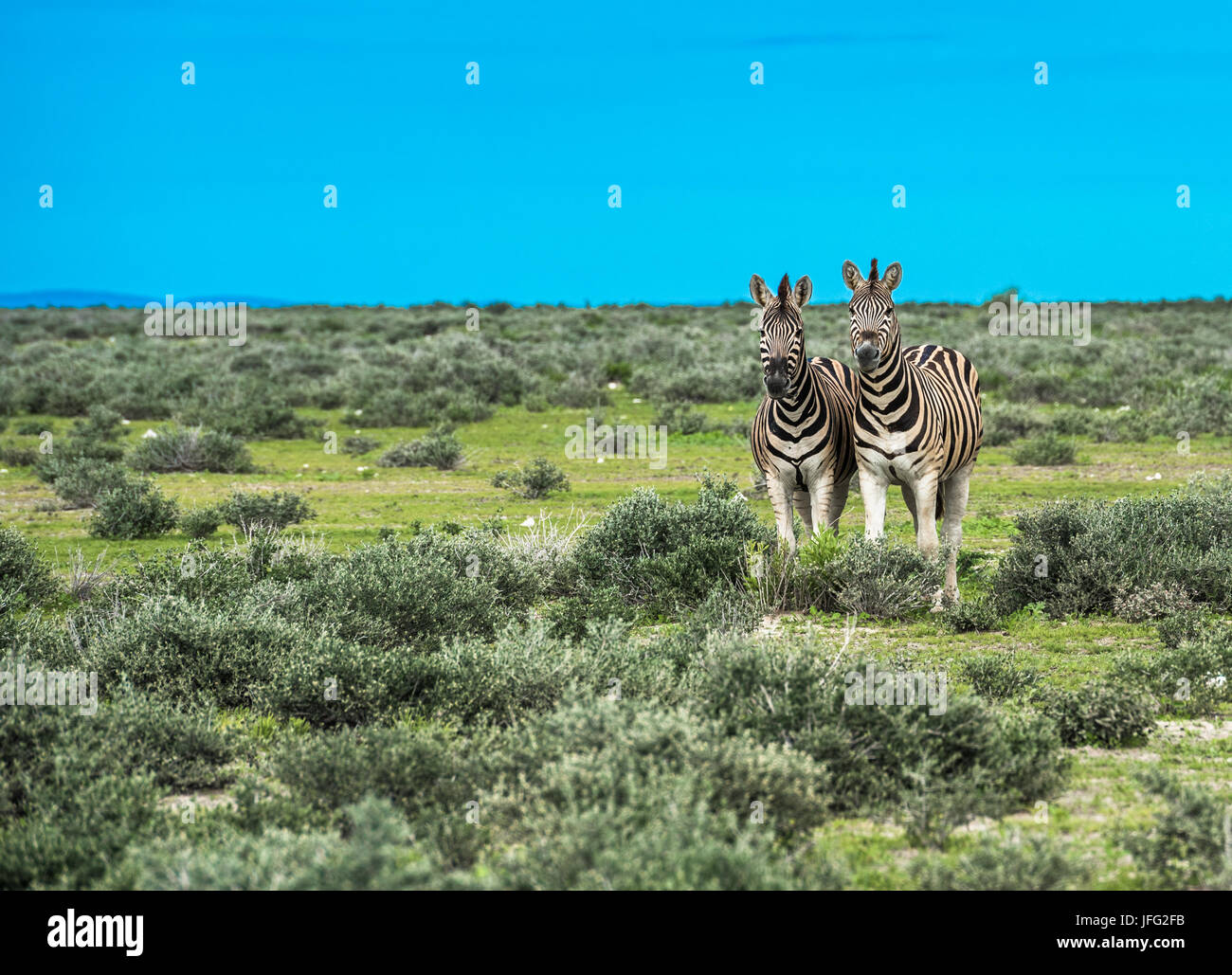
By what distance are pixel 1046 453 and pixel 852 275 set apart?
12.0 metres

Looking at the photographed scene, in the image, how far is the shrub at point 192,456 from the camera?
20.5m

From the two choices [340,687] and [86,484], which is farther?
[86,484]

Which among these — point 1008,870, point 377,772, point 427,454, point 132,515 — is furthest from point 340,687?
point 427,454

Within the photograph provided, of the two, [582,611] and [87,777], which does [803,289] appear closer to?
[582,611]

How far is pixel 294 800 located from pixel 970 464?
7.46 m

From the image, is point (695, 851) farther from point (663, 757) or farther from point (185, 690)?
point (185, 690)

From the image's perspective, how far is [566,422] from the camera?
87.4 feet

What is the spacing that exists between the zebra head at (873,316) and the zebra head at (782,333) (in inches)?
16.6

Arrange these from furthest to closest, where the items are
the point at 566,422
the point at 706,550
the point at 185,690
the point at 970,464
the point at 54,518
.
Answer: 1. the point at 566,422
2. the point at 54,518
3. the point at 970,464
4. the point at 706,550
5. the point at 185,690

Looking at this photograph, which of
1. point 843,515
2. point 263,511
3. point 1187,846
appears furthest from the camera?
point 843,515

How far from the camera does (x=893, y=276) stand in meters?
9.42

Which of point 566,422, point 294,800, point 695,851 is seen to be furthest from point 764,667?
point 566,422

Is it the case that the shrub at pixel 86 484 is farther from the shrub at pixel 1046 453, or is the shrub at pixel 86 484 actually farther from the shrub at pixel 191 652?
the shrub at pixel 1046 453
